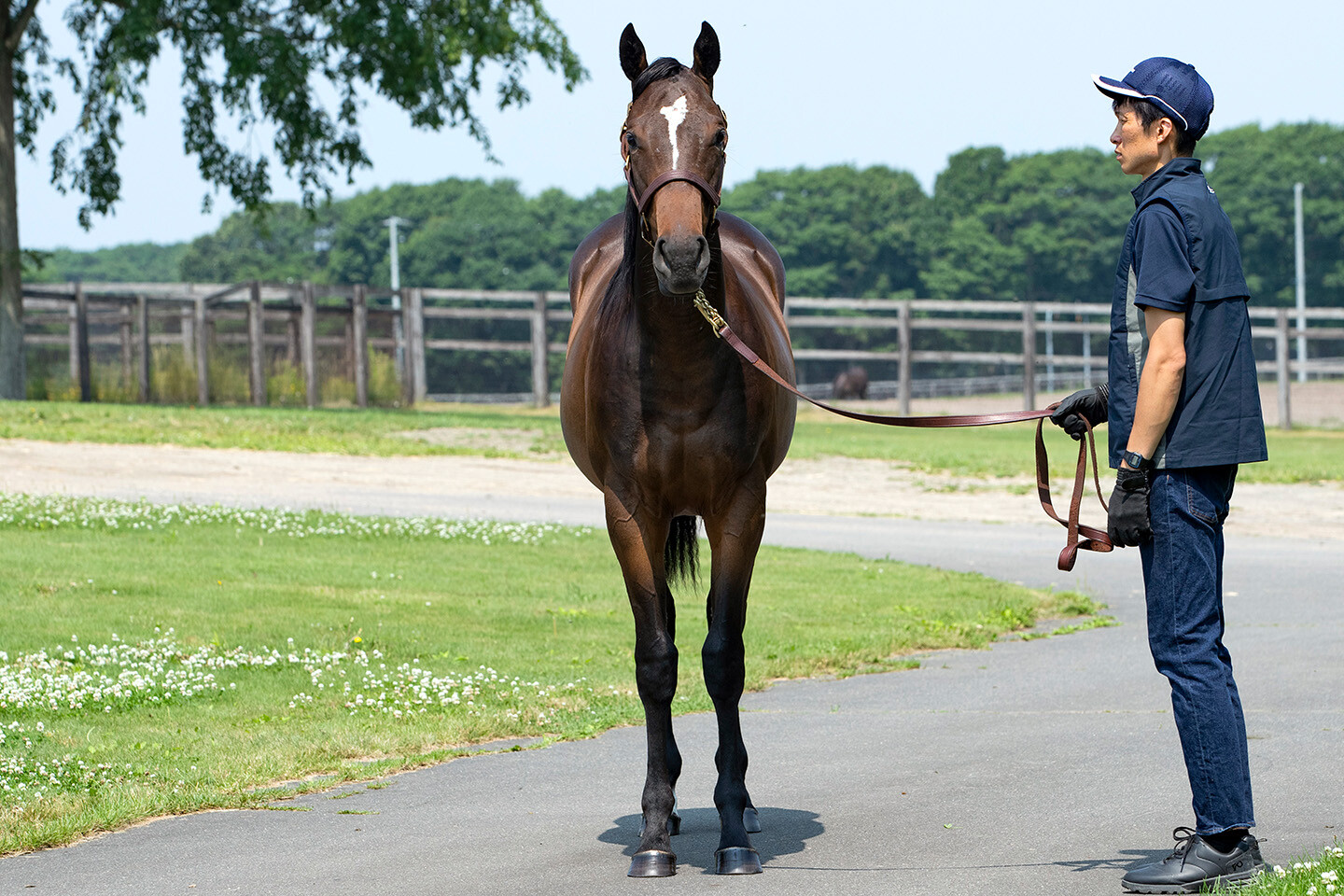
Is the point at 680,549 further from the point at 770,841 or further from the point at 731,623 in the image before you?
the point at 770,841

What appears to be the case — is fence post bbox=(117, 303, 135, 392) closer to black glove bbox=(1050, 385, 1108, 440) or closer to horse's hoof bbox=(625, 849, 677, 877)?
horse's hoof bbox=(625, 849, 677, 877)

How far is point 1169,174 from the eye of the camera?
187 inches

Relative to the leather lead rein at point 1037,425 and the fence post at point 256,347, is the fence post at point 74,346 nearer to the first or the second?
the fence post at point 256,347

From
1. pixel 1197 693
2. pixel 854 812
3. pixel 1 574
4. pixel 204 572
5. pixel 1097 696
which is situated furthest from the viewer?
pixel 204 572

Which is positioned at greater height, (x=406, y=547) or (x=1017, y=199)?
(x=1017, y=199)

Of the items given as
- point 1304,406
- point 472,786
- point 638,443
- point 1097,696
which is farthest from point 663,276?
point 1304,406

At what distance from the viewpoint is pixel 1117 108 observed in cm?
481

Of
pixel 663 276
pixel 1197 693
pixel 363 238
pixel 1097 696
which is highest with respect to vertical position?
pixel 363 238

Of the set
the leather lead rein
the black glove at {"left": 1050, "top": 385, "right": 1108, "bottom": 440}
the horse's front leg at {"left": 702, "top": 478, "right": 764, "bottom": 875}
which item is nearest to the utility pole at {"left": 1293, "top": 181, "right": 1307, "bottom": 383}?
the leather lead rein

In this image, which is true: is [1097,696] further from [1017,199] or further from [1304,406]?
[1017,199]

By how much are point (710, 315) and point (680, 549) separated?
6.09 ft

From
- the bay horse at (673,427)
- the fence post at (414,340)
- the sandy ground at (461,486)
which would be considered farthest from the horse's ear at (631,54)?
the fence post at (414,340)

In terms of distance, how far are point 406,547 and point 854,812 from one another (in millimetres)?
8494

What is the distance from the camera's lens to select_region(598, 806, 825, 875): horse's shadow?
17.4ft
